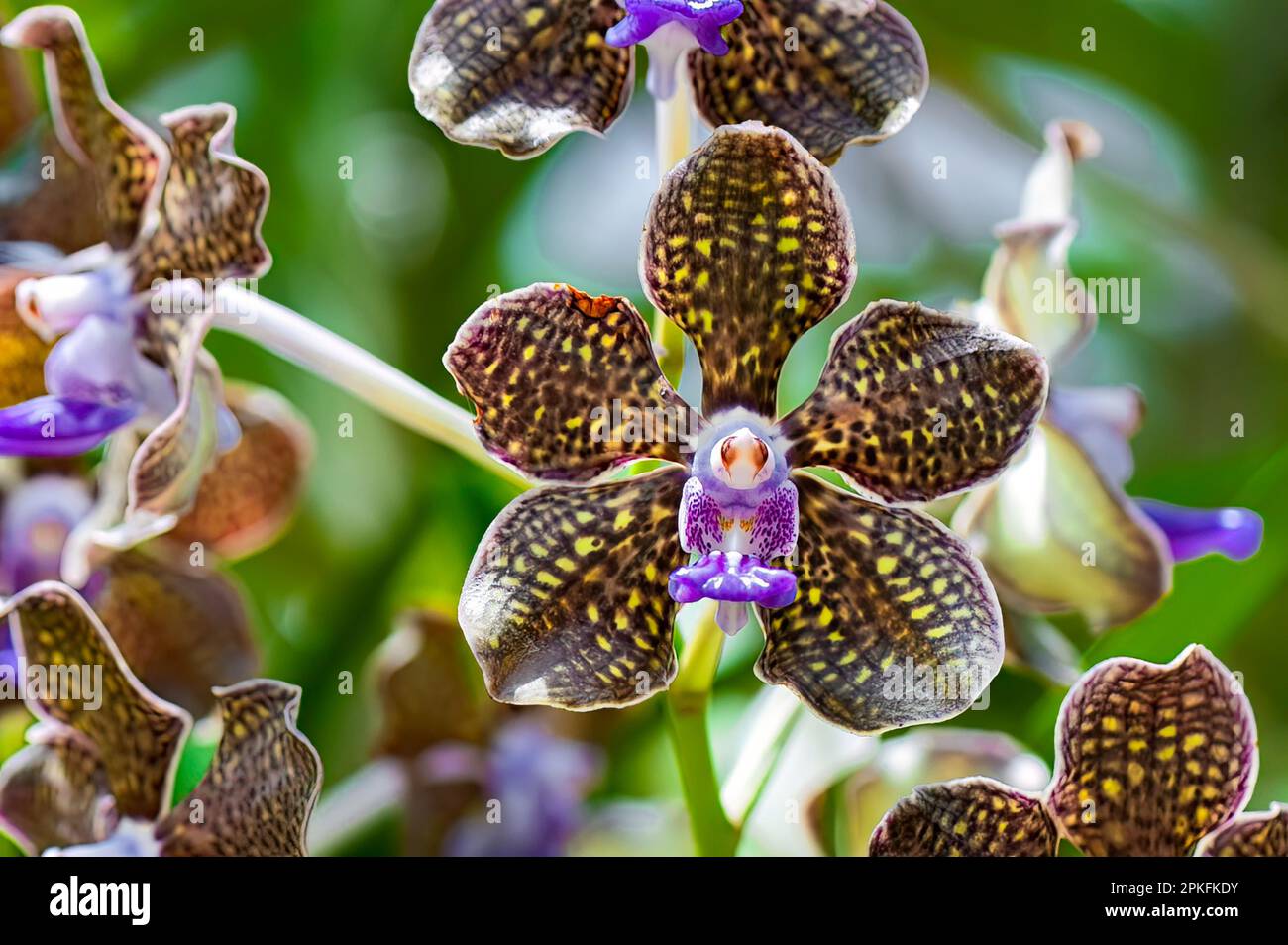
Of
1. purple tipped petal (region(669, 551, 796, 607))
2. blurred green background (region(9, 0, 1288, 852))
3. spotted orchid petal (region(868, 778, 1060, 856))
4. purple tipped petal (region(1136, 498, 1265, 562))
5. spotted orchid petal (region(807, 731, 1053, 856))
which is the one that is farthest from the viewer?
blurred green background (region(9, 0, 1288, 852))

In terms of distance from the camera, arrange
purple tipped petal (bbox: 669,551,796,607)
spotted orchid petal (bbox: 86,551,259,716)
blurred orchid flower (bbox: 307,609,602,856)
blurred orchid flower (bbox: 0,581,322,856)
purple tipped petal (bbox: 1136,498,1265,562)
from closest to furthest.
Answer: purple tipped petal (bbox: 669,551,796,607) → blurred orchid flower (bbox: 0,581,322,856) → purple tipped petal (bbox: 1136,498,1265,562) → spotted orchid petal (bbox: 86,551,259,716) → blurred orchid flower (bbox: 307,609,602,856)

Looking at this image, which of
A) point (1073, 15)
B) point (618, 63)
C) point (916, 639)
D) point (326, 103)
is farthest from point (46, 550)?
point (1073, 15)

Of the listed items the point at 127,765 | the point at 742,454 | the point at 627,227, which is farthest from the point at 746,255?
the point at 627,227

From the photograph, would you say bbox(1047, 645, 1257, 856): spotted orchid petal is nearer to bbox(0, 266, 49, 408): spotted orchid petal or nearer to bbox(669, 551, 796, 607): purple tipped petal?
bbox(669, 551, 796, 607): purple tipped petal

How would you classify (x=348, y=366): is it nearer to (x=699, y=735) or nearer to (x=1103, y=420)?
(x=699, y=735)

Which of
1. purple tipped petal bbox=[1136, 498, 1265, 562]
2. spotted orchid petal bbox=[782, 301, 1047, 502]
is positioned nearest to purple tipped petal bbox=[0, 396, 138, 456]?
spotted orchid petal bbox=[782, 301, 1047, 502]
